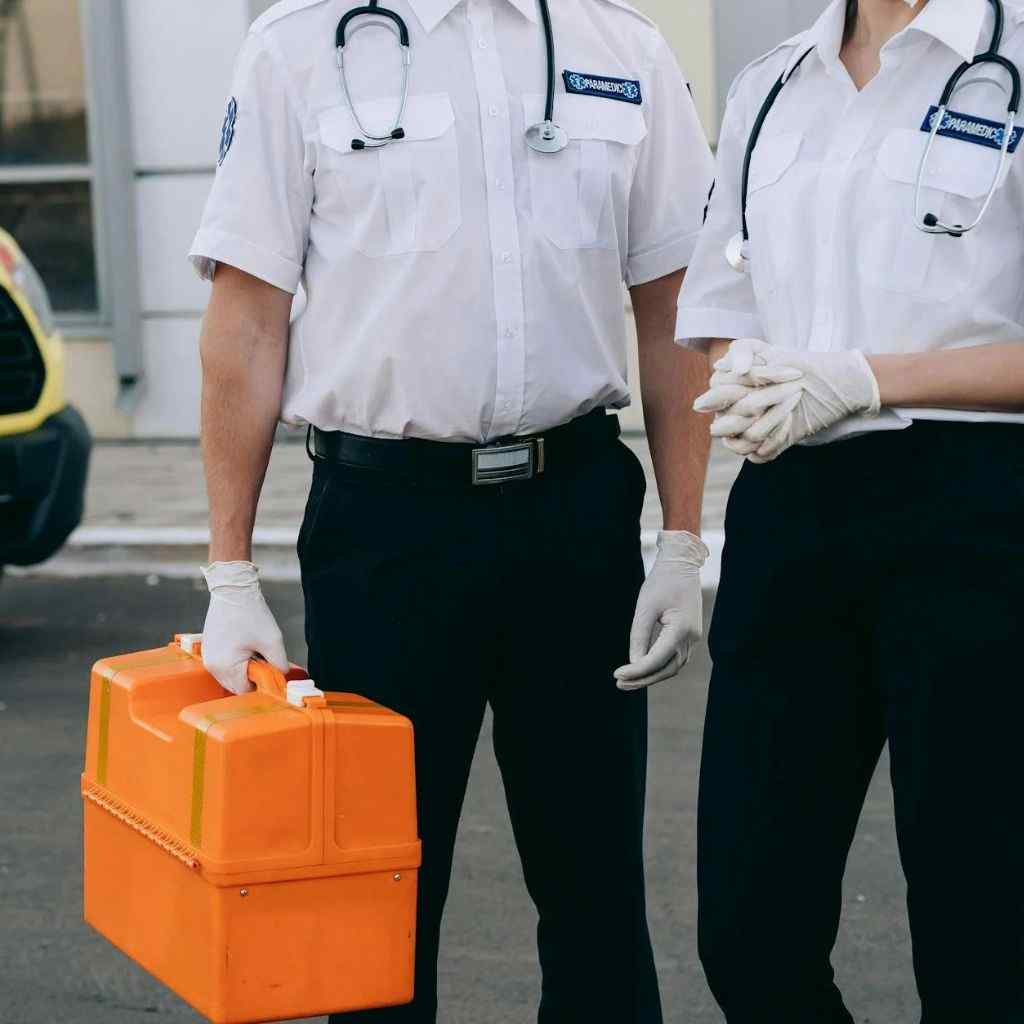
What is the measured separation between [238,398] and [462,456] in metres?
0.35

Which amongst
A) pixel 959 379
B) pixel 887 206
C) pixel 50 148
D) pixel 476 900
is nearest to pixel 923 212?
pixel 887 206

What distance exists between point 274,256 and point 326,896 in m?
0.92

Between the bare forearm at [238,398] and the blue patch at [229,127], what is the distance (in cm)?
19

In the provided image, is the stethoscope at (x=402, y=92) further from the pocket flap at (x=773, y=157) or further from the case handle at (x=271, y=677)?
the case handle at (x=271, y=677)

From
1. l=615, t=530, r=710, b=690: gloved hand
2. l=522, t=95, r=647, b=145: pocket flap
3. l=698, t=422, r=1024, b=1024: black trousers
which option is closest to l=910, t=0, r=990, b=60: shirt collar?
l=698, t=422, r=1024, b=1024: black trousers

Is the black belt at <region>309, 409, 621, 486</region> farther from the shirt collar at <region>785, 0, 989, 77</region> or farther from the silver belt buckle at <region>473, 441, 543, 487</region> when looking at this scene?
the shirt collar at <region>785, 0, 989, 77</region>

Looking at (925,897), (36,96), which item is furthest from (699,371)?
(36,96)

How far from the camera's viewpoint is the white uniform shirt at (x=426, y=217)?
110 inches

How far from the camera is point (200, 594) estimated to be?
7.87 metres

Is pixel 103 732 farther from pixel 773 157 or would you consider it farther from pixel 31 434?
pixel 31 434

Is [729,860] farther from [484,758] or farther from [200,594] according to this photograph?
[200,594]

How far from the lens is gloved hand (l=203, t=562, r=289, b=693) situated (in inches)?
111

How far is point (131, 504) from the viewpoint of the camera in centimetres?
960

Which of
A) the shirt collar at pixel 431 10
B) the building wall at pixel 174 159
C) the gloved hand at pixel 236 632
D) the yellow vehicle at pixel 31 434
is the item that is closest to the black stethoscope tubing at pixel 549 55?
the shirt collar at pixel 431 10
